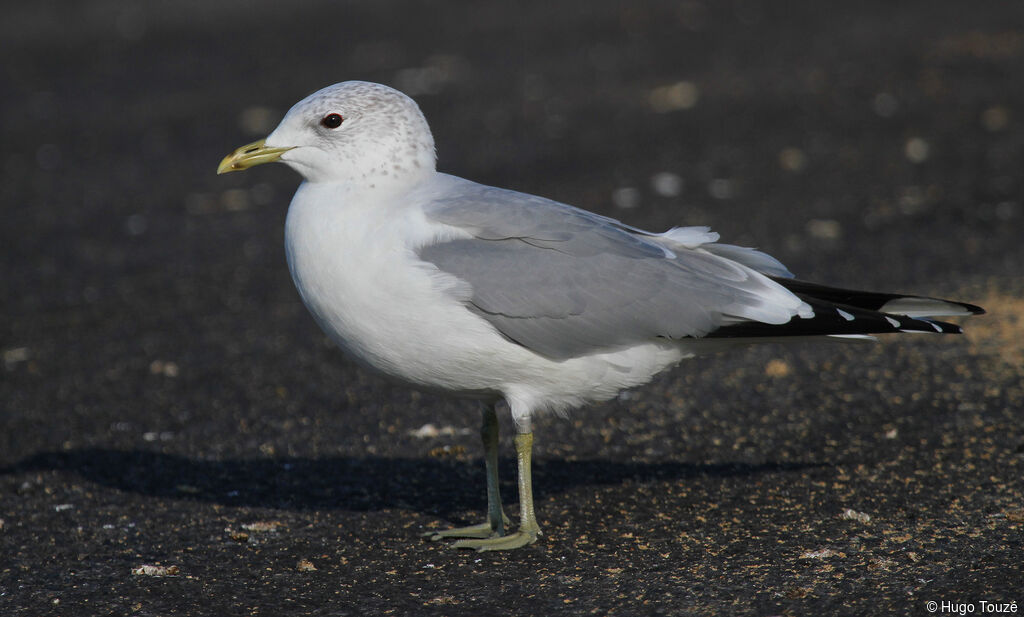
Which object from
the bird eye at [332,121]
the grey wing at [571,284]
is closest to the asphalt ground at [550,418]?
the grey wing at [571,284]

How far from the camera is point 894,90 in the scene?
11531mm

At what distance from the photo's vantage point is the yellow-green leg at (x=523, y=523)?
15.2ft

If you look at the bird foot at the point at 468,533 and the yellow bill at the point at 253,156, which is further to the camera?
the bird foot at the point at 468,533

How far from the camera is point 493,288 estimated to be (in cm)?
438

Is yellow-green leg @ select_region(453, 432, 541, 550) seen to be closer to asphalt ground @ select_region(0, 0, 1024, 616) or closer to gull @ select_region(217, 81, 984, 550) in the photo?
gull @ select_region(217, 81, 984, 550)

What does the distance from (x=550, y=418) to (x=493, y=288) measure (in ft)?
6.25

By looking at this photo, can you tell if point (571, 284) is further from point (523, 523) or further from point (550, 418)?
point (550, 418)

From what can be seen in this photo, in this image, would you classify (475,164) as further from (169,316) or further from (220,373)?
(220,373)

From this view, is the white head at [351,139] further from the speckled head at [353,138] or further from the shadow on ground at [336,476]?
the shadow on ground at [336,476]

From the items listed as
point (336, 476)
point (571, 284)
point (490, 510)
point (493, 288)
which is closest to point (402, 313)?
point (493, 288)

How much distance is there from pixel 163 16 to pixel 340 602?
43.6ft

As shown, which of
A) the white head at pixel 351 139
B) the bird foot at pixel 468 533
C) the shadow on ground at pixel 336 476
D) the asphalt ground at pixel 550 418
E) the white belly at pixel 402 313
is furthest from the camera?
the shadow on ground at pixel 336 476

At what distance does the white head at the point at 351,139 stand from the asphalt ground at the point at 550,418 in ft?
4.89

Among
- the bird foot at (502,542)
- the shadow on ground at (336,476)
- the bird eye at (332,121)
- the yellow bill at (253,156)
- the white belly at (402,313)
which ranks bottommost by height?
the bird foot at (502,542)
